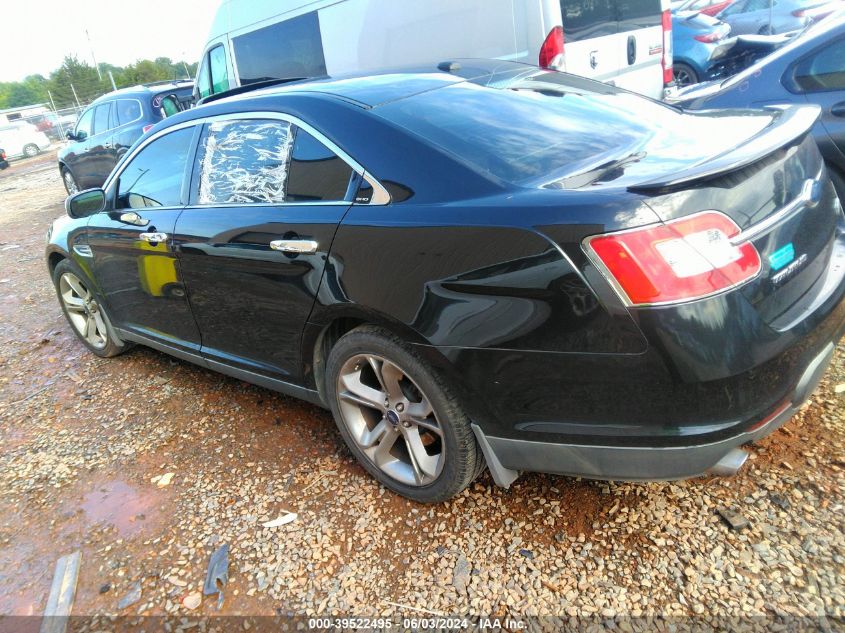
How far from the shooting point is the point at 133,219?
11.1 ft

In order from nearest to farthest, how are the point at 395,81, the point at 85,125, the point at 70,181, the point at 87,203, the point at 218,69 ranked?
the point at 395,81
the point at 87,203
the point at 218,69
the point at 85,125
the point at 70,181

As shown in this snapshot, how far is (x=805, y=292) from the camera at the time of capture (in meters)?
1.93

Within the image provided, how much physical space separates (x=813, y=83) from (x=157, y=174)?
13.2 ft

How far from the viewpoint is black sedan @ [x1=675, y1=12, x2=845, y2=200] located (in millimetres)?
3604

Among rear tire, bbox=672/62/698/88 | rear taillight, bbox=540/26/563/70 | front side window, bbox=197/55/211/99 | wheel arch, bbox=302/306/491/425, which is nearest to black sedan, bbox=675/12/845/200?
rear taillight, bbox=540/26/563/70

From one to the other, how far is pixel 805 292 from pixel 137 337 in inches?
140

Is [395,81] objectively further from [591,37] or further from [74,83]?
[74,83]

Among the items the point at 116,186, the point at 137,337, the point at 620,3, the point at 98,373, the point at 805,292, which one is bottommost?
the point at 98,373

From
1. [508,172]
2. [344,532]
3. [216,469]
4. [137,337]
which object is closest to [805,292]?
[508,172]

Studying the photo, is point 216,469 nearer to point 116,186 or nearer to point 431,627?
point 431,627

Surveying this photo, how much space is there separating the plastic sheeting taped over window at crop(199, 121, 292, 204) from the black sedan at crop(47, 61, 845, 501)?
1 cm

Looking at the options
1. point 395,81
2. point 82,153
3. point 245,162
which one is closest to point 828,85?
point 395,81

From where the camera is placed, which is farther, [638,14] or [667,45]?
[667,45]

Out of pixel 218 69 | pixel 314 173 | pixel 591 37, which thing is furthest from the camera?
pixel 218 69
